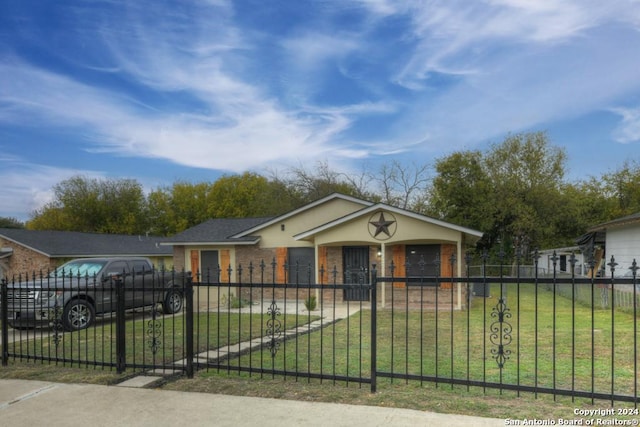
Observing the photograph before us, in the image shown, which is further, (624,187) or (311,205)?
(624,187)

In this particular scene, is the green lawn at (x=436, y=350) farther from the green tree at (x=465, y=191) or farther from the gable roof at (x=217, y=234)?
the green tree at (x=465, y=191)

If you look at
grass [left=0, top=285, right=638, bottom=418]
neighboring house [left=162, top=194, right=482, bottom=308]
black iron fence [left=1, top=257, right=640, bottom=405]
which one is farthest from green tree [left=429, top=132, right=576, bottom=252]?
grass [left=0, top=285, right=638, bottom=418]

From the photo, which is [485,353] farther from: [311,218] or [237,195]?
[237,195]

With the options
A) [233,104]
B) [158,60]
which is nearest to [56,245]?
[233,104]

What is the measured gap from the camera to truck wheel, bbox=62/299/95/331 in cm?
1023

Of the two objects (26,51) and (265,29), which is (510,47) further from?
(26,51)

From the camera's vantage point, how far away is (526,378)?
5.84 meters

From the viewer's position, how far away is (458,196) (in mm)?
30844

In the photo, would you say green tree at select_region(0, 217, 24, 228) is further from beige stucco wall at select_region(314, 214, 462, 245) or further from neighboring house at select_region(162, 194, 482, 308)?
beige stucco wall at select_region(314, 214, 462, 245)

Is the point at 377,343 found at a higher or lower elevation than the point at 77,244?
lower

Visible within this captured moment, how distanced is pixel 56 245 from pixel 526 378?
2543 cm

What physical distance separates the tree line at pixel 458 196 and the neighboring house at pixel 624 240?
11334mm

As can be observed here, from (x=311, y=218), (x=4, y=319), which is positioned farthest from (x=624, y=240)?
(x=4, y=319)

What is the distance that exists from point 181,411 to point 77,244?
82.5ft
